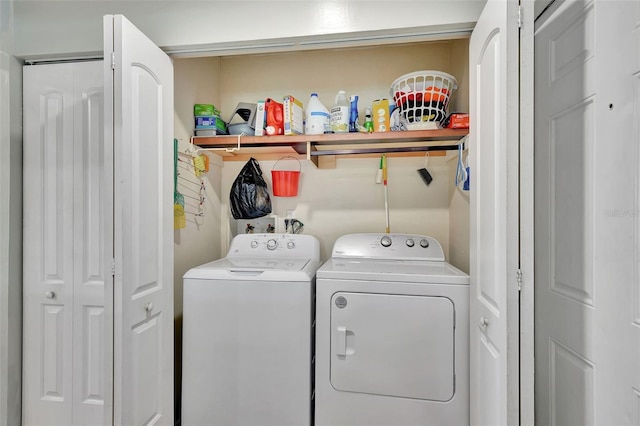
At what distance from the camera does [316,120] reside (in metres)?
1.99

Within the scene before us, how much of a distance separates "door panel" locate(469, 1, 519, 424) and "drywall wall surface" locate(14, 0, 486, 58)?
→ 28cm

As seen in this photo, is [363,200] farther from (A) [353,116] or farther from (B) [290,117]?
(B) [290,117]

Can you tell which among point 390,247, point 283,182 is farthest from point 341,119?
point 390,247

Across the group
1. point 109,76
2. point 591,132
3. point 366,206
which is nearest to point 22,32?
point 109,76

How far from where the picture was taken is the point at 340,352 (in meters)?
1.65

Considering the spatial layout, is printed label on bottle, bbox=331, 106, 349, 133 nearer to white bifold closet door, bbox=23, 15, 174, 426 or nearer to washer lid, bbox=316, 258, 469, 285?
washer lid, bbox=316, 258, 469, 285

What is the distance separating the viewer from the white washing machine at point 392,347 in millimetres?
1560

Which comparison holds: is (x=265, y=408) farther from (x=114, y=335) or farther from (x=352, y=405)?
(x=114, y=335)

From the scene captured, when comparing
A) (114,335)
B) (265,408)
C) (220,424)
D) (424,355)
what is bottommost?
(220,424)

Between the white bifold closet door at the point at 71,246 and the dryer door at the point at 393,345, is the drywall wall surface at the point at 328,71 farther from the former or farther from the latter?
the dryer door at the point at 393,345

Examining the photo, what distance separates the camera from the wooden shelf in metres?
1.85

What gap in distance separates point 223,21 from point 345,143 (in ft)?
3.20

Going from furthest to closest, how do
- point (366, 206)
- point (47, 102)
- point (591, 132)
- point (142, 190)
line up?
point (366, 206), point (47, 102), point (142, 190), point (591, 132)

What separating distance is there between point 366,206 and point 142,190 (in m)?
1.55
